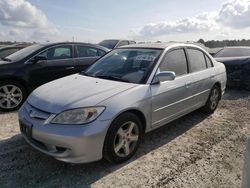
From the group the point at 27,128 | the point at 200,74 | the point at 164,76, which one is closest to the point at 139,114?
the point at 164,76

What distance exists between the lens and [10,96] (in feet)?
20.1

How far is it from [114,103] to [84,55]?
416 cm

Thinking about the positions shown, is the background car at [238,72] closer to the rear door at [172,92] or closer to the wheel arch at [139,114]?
the rear door at [172,92]

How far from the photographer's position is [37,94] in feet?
13.2

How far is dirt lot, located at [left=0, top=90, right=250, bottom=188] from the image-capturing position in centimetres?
333

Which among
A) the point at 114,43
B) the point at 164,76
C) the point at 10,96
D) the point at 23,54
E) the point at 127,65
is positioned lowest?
the point at 10,96

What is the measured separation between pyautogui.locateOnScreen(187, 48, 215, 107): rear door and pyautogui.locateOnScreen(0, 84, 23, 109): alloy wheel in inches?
150

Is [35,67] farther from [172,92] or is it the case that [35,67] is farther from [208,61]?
[208,61]

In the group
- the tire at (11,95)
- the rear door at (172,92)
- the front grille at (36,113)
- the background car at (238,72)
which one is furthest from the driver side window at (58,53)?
the background car at (238,72)

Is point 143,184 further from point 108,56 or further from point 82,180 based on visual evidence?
point 108,56

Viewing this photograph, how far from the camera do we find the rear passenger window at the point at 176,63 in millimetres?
4486

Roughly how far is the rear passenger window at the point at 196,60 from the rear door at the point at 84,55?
300 cm

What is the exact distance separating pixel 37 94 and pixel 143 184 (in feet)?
6.49

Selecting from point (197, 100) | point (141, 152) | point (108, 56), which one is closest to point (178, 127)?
point (197, 100)
